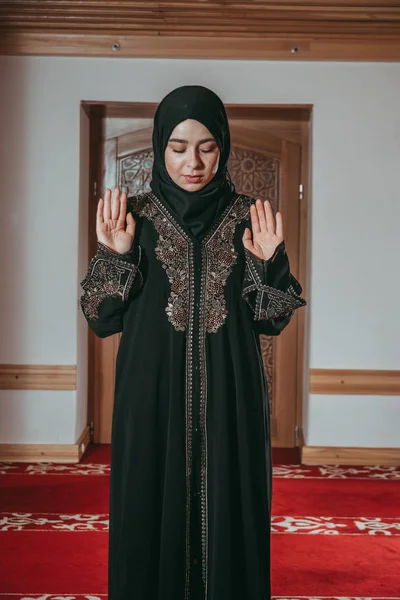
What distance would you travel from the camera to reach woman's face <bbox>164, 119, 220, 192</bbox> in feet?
6.34

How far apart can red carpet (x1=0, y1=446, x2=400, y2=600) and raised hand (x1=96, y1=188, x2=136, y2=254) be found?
4.72 ft

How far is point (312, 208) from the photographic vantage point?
190 inches

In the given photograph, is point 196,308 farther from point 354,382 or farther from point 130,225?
point 354,382

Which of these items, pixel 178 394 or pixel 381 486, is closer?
pixel 178 394

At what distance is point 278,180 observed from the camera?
16.8 ft

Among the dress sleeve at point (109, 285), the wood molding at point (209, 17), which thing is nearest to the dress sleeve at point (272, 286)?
the dress sleeve at point (109, 285)

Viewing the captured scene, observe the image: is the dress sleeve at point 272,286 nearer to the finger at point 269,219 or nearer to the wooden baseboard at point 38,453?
the finger at point 269,219

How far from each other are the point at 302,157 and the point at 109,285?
3398 millimetres

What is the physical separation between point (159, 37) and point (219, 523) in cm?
353

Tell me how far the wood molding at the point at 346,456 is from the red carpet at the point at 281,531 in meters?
0.06

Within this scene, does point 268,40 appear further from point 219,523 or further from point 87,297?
point 219,523

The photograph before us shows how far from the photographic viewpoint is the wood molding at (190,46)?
4.69 metres

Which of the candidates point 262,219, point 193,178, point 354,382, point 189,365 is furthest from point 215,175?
point 354,382

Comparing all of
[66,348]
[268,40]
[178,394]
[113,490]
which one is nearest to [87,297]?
[178,394]
